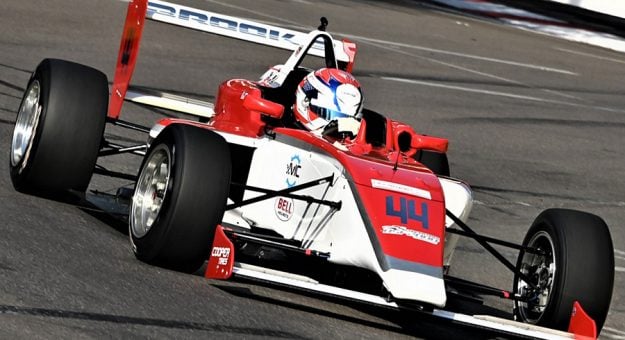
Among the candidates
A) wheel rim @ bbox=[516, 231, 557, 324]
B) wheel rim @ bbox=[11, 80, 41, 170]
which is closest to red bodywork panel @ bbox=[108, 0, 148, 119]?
wheel rim @ bbox=[11, 80, 41, 170]

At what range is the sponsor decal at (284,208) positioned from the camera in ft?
26.0

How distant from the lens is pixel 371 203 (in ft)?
23.1

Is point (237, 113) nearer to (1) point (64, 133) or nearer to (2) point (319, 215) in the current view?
(1) point (64, 133)

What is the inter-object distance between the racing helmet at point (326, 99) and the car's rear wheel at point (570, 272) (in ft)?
4.51

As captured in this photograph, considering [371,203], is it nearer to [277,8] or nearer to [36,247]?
[36,247]

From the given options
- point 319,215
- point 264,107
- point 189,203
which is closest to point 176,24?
point 264,107

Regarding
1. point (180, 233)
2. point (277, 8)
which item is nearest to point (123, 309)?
point (180, 233)

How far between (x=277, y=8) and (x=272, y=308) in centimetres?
1380

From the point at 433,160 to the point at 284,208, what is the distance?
161 cm

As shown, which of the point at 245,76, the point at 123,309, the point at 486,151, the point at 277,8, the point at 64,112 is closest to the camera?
the point at 123,309

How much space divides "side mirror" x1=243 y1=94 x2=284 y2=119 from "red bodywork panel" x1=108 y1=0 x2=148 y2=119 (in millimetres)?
1670

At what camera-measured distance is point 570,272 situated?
7.23 m

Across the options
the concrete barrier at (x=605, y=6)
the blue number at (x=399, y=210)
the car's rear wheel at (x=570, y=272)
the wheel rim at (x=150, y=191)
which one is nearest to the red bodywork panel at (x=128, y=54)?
the wheel rim at (x=150, y=191)

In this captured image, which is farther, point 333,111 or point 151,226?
point 333,111
